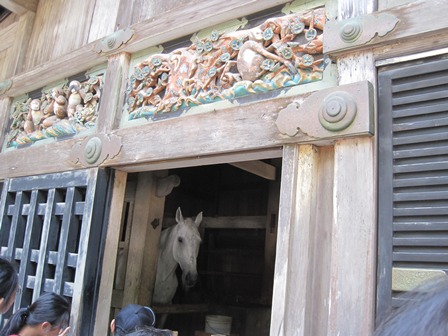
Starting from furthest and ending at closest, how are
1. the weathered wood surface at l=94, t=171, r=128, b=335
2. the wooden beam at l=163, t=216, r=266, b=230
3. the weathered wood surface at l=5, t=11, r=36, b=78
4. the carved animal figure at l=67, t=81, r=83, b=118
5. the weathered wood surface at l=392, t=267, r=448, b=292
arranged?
the wooden beam at l=163, t=216, r=266, b=230, the weathered wood surface at l=5, t=11, r=36, b=78, the carved animal figure at l=67, t=81, r=83, b=118, the weathered wood surface at l=94, t=171, r=128, b=335, the weathered wood surface at l=392, t=267, r=448, b=292

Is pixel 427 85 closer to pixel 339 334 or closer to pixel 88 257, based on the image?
pixel 339 334

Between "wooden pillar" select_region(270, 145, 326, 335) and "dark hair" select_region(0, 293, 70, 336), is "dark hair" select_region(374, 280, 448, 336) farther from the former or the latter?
"dark hair" select_region(0, 293, 70, 336)

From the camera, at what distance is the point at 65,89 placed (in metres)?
4.01

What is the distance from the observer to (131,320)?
2.11 m

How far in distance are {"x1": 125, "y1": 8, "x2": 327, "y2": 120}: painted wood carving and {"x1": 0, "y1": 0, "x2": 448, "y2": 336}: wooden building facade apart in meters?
0.01

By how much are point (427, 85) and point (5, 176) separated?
3.71 metres

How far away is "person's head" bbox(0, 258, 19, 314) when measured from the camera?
212 centimetres

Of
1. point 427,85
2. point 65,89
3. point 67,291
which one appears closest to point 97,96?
point 65,89

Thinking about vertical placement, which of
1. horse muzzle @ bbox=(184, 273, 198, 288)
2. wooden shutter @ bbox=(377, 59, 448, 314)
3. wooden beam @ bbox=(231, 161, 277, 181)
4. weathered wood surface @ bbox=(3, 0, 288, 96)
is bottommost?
horse muzzle @ bbox=(184, 273, 198, 288)

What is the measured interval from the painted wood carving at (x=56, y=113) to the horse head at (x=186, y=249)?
5.80ft

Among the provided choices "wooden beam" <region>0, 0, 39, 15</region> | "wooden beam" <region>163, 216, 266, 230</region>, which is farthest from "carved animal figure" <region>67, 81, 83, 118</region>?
"wooden beam" <region>163, 216, 266, 230</region>

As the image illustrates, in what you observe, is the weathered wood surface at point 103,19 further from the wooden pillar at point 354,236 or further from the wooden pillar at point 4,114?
the wooden pillar at point 354,236

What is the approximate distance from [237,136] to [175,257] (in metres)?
2.76

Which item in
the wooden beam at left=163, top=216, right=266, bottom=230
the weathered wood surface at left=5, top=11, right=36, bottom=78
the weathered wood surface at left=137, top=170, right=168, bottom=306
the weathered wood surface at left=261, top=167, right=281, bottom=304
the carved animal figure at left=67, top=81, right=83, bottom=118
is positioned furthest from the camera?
the wooden beam at left=163, top=216, right=266, bottom=230
